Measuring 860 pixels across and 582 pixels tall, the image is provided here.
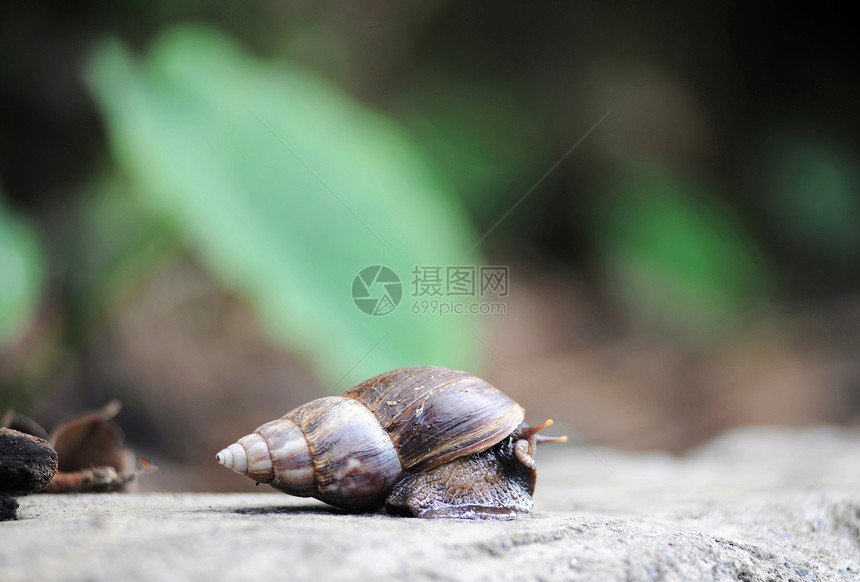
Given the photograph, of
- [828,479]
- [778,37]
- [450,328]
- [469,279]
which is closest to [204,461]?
[450,328]

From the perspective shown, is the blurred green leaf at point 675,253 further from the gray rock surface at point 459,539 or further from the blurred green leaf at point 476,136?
the gray rock surface at point 459,539

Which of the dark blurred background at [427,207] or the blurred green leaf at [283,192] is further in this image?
the dark blurred background at [427,207]

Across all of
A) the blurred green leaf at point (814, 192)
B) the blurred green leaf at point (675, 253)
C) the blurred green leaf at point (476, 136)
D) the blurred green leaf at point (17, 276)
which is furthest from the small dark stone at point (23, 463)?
the blurred green leaf at point (814, 192)

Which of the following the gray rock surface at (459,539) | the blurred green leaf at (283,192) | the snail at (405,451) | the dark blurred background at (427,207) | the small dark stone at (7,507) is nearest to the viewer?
the gray rock surface at (459,539)

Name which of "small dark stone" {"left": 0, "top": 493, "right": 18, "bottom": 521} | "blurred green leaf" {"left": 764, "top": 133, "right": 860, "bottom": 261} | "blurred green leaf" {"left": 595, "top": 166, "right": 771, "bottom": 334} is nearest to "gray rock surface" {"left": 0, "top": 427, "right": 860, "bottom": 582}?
"small dark stone" {"left": 0, "top": 493, "right": 18, "bottom": 521}

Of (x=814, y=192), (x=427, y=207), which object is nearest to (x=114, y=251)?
(x=427, y=207)

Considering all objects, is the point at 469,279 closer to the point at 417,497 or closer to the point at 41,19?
the point at 417,497
